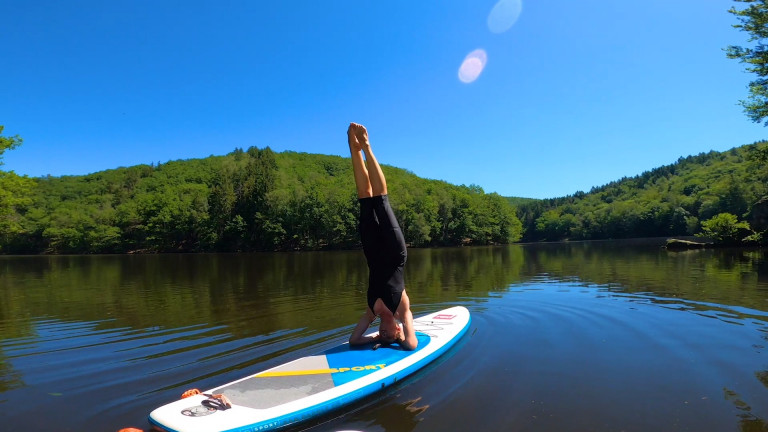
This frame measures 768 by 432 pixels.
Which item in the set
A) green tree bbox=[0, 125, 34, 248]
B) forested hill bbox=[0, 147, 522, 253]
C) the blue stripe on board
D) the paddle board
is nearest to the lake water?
the paddle board

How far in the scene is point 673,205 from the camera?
107 meters

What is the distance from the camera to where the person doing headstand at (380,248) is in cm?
650

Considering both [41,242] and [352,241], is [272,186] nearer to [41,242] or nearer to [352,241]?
[352,241]

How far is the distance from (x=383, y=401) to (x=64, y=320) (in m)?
11.4

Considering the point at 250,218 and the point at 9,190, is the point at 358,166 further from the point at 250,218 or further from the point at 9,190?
the point at 250,218

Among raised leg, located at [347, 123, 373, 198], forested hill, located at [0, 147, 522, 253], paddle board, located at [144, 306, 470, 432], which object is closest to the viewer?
paddle board, located at [144, 306, 470, 432]

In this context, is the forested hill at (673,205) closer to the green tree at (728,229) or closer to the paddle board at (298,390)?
the green tree at (728,229)

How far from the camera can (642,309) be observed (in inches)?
456

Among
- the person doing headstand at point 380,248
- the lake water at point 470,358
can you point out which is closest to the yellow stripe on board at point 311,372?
the lake water at point 470,358

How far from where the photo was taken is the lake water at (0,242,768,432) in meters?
5.03

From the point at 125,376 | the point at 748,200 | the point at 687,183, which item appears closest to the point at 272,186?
the point at 125,376

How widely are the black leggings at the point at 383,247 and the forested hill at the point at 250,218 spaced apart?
72.3m

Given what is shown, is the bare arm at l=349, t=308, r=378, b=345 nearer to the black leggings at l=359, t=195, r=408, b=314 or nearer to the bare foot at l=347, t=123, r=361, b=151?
the black leggings at l=359, t=195, r=408, b=314

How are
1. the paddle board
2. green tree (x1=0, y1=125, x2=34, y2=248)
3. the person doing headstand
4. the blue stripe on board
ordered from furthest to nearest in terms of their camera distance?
green tree (x1=0, y1=125, x2=34, y2=248), the person doing headstand, the blue stripe on board, the paddle board
